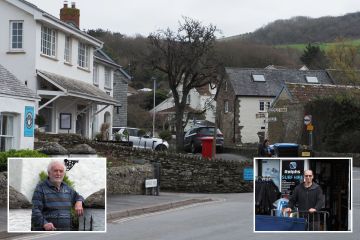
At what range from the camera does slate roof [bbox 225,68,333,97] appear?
63.1 metres

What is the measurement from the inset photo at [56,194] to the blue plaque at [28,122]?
18.7m

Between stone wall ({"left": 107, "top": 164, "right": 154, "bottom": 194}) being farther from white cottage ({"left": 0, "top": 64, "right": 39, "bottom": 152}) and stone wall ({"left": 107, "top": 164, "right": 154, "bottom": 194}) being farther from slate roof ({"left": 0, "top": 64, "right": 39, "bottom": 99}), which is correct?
slate roof ({"left": 0, "top": 64, "right": 39, "bottom": 99})

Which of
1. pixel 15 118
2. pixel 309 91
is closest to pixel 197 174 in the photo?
pixel 15 118

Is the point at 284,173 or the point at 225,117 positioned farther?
the point at 225,117

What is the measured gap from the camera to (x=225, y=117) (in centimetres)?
6556

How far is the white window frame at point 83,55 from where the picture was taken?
35.6m

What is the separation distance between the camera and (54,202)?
14.9 ft

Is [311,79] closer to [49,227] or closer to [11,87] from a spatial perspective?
[11,87]

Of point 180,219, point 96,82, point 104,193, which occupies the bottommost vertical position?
point 180,219

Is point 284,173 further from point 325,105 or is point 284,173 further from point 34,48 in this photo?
point 325,105

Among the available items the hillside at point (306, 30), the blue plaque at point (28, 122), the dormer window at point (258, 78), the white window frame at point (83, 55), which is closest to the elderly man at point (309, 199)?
the blue plaque at point (28, 122)

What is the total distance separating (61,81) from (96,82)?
34.6 feet

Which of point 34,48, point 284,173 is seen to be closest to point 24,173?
point 284,173

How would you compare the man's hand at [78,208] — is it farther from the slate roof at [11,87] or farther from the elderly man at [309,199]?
the slate roof at [11,87]
